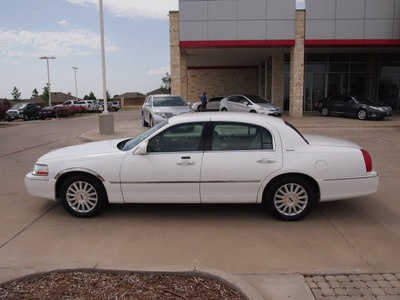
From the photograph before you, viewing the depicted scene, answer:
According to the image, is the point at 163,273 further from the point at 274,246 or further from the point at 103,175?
the point at 103,175

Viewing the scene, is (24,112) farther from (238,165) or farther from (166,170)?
(238,165)

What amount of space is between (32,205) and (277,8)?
18.5 metres

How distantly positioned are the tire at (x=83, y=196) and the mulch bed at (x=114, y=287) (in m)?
1.75

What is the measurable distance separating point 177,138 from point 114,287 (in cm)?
238

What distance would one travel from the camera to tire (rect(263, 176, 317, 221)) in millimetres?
4812

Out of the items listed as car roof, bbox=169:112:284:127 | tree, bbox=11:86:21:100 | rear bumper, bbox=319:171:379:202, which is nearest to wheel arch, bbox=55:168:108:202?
car roof, bbox=169:112:284:127

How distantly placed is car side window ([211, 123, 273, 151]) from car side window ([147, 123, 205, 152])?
25cm

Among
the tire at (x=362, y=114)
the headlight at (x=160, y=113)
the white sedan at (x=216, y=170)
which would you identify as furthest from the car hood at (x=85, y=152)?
the tire at (x=362, y=114)

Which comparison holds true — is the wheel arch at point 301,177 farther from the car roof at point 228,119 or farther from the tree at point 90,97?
the tree at point 90,97

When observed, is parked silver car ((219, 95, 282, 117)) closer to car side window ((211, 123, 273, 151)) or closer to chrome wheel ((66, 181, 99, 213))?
car side window ((211, 123, 273, 151))

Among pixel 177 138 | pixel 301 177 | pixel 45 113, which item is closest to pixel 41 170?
pixel 177 138

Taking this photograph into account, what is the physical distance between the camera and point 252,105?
1984cm

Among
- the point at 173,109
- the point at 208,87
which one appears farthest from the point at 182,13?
the point at 208,87

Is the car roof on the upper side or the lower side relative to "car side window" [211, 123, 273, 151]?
upper
